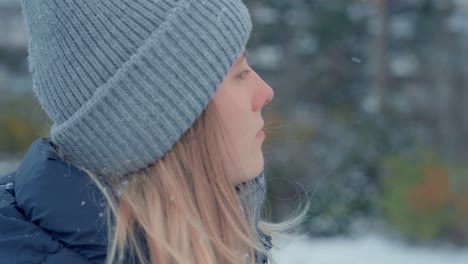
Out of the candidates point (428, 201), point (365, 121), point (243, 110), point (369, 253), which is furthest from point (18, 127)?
point (243, 110)

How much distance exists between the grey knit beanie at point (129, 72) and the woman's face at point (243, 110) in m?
0.05

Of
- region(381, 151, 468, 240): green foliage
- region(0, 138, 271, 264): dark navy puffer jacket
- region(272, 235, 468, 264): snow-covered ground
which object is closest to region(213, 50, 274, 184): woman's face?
region(0, 138, 271, 264): dark navy puffer jacket

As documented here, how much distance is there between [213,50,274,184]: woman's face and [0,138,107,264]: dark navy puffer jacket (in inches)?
12.4

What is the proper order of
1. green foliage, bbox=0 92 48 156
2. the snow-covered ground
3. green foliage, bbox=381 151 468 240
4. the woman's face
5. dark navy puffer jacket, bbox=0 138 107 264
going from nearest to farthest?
1. dark navy puffer jacket, bbox=0 138 107 264
2. the woman's face
3. the snow-covered ground
4. green foliage, bbox=381 151 468 240
5. green foliage, bbox=0 92 48 156

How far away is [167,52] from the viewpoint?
4.96 feet

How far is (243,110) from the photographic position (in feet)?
5.33

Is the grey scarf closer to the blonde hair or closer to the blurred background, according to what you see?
the blonde hair

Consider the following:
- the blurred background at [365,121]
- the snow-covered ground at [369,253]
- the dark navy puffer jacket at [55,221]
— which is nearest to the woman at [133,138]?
the dark navy puffer jacket at [55,221]

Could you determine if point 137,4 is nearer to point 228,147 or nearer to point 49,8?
point 49,8

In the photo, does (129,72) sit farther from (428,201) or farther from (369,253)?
(428,201)

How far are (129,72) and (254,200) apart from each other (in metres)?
0.45

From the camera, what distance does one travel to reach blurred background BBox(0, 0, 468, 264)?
6.44m

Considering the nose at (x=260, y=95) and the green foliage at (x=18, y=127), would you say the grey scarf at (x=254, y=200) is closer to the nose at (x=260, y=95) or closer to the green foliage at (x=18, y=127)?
the nose at (x=260, y=95)

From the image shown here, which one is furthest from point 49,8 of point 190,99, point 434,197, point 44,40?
point 434,197
